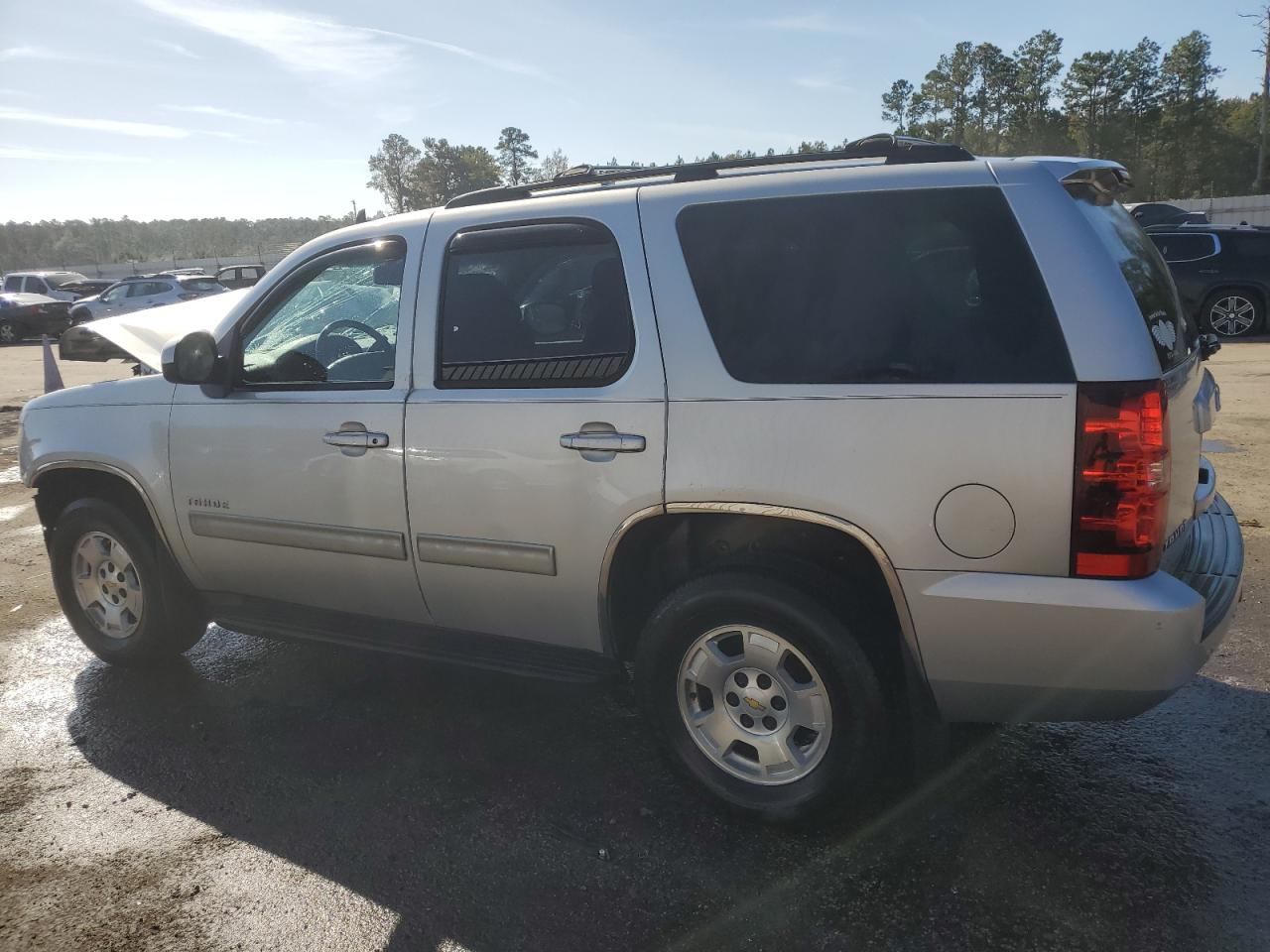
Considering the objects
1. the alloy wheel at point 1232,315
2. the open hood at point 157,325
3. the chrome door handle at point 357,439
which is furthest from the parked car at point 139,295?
the chrome door handle at point 357,439

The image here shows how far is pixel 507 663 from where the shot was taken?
11.1ft

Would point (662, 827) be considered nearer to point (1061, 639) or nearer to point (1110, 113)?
point (1061, 639)

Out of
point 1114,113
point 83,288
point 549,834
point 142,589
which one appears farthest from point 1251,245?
point 1114,113

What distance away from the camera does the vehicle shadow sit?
2.54 metres

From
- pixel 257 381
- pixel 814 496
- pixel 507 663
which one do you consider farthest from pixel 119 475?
pixel 814 496

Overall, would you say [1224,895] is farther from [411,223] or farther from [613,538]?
[411,223]

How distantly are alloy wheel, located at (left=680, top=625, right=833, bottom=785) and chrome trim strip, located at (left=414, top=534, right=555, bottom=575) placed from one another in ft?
1.98

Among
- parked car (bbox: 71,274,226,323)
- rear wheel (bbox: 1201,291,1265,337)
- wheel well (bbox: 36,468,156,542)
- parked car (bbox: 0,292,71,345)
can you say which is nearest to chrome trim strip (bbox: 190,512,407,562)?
wheel well (bbox: 36,468,156,542)

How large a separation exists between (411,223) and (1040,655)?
266 centimetres

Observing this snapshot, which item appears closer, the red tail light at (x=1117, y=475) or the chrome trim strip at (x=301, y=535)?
the red tail light at (x=1117, y=475)

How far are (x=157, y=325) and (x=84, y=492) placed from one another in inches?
34.5

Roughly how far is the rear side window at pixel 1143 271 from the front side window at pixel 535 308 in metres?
1.40

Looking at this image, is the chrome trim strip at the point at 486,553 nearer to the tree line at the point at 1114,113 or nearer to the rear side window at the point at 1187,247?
the rear side window at the point at 1187,247

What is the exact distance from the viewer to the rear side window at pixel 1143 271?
8.54ft
